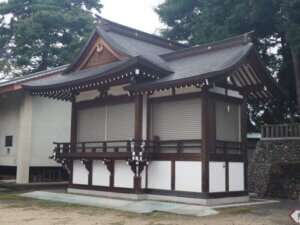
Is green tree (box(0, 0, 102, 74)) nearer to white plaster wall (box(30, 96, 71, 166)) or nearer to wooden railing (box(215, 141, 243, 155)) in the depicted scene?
white plaster wall (box(30, 96, 71, 166))

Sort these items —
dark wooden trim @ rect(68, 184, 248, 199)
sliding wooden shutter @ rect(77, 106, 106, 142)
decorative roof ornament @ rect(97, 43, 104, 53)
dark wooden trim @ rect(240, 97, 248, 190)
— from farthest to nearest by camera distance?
decorative roof ornament @ rect(97, 43, 104, 53), sliding wooden shutter @ rect(77, 106, 106, 142), dark wooden trim @ rect(240, 97, 248, 190), dark wooden trim @ rect(68, 184, 248, 199)

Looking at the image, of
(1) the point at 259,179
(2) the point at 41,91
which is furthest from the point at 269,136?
(2) the point at 41,91

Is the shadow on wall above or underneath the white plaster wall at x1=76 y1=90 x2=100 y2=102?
underneath

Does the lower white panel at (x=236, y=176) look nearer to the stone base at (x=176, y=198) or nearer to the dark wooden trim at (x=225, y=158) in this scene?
the dark wooden trim at (x=225, y=158)

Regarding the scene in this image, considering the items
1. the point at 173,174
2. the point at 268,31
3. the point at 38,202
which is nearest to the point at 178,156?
the point at 173,174

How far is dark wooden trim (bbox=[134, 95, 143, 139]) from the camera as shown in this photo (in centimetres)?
1533

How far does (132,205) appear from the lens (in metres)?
13.6

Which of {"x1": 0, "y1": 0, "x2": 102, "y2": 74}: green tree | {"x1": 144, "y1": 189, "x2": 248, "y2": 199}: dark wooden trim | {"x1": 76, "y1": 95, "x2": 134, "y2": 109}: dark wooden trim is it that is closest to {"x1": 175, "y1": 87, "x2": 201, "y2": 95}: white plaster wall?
{"x1": 76, "y1": 95, "x2": 134, "y2": 109}: dark wooden trim

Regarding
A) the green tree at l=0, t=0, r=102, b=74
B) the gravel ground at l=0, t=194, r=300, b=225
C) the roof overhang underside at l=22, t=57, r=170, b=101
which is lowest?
the gravel ground at l=0, t=194, r=300, b=225

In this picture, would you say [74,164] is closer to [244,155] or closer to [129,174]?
[129,174]

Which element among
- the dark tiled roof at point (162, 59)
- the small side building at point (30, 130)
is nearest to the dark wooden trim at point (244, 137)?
the dark tiled roof at point (162, 59)

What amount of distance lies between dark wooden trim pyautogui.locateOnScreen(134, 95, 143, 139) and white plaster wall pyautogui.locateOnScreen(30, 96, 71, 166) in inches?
293

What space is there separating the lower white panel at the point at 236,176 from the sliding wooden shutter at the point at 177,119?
6.85ft

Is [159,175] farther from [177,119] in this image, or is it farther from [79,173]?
[79,173]
